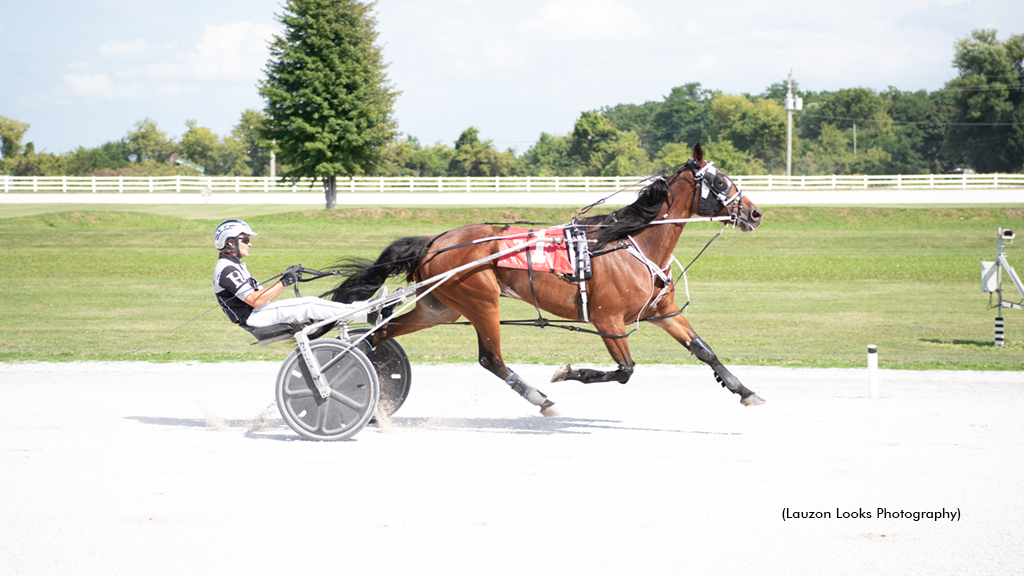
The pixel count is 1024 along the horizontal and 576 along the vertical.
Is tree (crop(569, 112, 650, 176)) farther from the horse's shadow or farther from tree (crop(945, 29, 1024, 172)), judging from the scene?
the horse's shadow

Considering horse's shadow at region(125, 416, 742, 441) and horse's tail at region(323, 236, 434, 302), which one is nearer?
horse's shadow at region(125, 416, 742, 441)

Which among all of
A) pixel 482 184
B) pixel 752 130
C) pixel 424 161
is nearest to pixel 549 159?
pixel 424 161

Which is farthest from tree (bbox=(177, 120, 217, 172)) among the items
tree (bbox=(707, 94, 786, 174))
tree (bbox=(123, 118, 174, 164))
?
tree (bbox=(707, 94, 786, 174))

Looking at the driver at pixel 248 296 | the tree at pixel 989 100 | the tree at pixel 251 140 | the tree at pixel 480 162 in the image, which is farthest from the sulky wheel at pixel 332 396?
the tree at pixel 251 140

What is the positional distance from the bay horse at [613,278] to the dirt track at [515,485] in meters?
0.56

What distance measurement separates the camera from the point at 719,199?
6.90 meters

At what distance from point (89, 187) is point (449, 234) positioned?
4441 centimetres

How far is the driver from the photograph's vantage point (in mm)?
6434

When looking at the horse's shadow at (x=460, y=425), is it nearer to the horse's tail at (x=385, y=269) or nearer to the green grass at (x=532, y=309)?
the horse's tail at (x=385, y=269)

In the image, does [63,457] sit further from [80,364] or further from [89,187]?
[89,187]

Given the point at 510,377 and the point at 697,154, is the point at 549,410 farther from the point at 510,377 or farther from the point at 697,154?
the point at 697,154

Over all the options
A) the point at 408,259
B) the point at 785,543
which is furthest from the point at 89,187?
the point at 785,543

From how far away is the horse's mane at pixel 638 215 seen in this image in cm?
693

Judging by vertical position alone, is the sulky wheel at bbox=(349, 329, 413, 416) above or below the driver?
below
